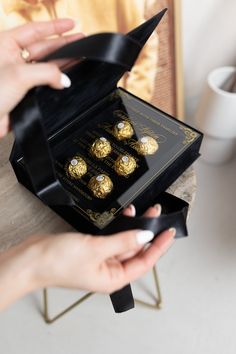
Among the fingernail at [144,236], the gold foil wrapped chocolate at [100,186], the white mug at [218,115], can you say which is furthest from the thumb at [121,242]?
the white mug at [218,115]

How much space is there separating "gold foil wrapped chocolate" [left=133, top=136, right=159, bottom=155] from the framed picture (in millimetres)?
449

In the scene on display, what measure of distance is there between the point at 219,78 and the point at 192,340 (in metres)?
0.67

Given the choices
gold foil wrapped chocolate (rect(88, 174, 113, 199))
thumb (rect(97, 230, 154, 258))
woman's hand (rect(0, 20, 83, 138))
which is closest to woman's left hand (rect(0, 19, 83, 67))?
woman's hand (rect(0, 20, 83, 138))

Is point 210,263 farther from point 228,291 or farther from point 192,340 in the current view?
point 192,340

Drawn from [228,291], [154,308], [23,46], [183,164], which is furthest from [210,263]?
[23,46]

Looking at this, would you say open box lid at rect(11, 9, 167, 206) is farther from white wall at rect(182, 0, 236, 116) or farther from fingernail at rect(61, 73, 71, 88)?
white wall at rect(182, 0, 236, 116)

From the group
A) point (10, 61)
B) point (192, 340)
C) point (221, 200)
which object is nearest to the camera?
point (10, 61)

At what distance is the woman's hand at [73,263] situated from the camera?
0.49 m

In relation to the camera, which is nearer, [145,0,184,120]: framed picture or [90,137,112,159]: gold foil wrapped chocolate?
[90,137,112,159]: gold foil wrapped chocolate

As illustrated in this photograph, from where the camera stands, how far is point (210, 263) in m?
1.04

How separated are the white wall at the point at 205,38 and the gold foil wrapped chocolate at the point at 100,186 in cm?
63

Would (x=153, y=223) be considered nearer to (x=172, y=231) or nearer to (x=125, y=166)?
(x=172, y=231)

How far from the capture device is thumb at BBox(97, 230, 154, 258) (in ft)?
1.59

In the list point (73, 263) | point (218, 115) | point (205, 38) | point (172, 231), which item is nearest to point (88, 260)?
point (73, 263)
